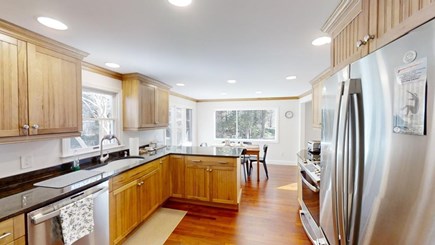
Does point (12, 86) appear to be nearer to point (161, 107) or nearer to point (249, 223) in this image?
point (161, 107)

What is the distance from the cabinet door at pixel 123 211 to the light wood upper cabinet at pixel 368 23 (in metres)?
2.50

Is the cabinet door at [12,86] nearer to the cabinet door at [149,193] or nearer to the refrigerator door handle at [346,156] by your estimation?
the cabinet door at [149,193]

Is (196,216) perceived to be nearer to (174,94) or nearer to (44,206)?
(44,206)

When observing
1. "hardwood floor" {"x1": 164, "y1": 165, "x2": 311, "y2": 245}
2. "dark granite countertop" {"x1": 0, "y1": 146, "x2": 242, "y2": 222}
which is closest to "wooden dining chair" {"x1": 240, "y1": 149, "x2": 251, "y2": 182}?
"hardwood floor" {"x1": 164, "y1": 165, "x2": 311, "y2": 245}

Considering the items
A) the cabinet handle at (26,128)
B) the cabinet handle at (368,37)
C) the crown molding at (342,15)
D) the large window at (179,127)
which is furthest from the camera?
the large window at (179,127)

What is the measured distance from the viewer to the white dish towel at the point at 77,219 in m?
1.61

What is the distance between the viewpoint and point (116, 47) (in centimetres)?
207

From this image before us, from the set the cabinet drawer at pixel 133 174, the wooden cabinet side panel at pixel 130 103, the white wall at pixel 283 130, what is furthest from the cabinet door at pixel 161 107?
the white wall at pixel 283 130

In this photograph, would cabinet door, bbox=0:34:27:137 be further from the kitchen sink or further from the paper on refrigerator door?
the paper on refrigerator door

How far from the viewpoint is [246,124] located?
7.16 m

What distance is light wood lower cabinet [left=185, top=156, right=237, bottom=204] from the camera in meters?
3.26

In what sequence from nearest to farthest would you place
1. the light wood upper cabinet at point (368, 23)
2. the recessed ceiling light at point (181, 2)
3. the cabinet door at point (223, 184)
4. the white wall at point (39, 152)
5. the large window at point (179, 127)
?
the light wood upper cabinet at point (368, 23) → the recessed ceiling light at point (181, 2) → the white wall at point (39, 152) → the cabinet door at point (223, 184) → the large window at point (179, 127)

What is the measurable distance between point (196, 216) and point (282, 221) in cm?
130

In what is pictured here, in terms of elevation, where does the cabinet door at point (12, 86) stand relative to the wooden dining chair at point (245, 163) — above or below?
above
